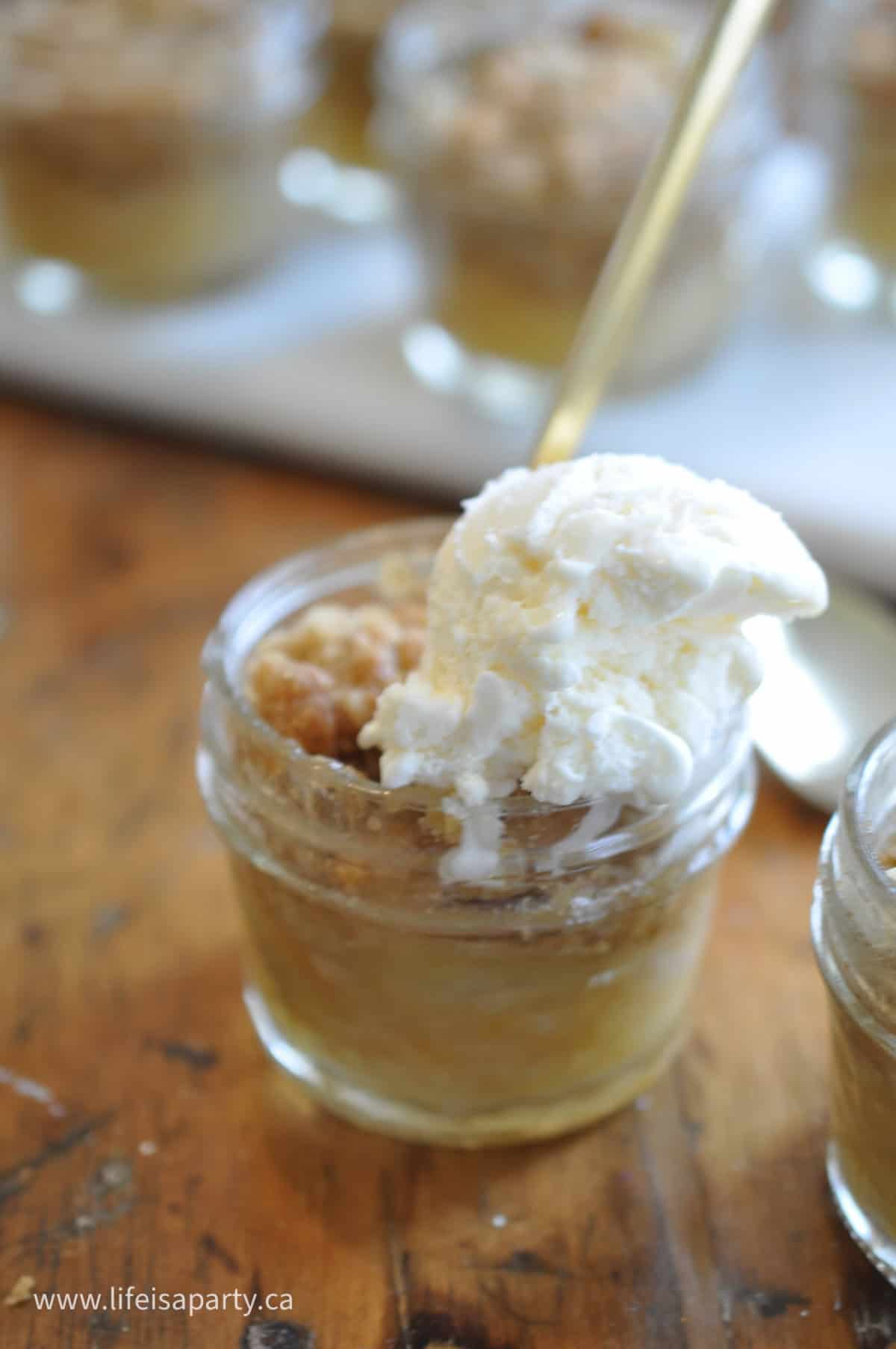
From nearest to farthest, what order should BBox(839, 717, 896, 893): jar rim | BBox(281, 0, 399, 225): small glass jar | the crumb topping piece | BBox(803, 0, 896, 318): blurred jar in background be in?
BBox(839, 717, 896, 893): jar rim
the crumb topping piece
BBox(803, 0, 896, 318): blurred jar in background
BBox(281, 0, 399, 225): small glass jar

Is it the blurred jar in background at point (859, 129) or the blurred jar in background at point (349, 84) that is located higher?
the blurred jar in background at point (859, 129)

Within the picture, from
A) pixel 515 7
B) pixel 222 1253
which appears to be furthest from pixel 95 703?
pixel 515 7

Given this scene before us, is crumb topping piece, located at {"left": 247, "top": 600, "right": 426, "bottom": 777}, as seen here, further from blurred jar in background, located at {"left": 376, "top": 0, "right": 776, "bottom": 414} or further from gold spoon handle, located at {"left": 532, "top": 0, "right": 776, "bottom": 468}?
blurred jar in background, located at {"left": 376, "top": 0, "right": 776, "bottom": 414}

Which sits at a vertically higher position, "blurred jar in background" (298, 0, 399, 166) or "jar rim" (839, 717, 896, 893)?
"jar rim" (839, 717, 896, 893)

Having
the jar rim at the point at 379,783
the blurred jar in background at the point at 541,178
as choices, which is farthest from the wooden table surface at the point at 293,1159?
the blurred jar in background at the point at 541,178

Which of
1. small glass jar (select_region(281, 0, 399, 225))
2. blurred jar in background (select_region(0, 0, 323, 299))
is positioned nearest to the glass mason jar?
blurred jar in background (select_region(0, 0, 323, 299))

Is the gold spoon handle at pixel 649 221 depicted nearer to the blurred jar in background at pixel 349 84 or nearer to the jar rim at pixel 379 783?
the jar rim at pixel 379 783

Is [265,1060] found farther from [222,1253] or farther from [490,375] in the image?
[490,375]
